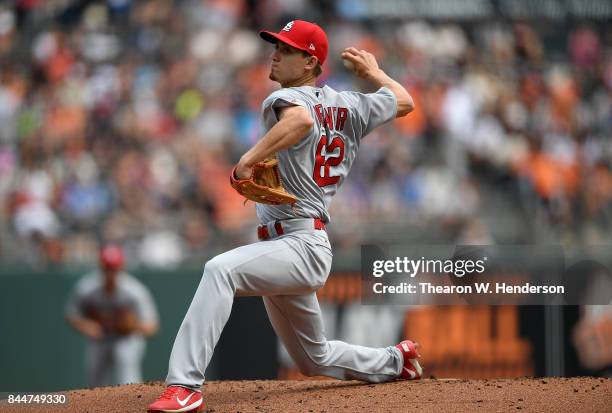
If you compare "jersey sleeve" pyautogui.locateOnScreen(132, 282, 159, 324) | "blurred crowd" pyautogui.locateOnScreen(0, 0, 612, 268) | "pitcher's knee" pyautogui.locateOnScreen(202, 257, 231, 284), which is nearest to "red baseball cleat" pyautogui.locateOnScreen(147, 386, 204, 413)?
"pitcher's knee" pyautogui.locateOnScreen(202, 257, 231, 284)

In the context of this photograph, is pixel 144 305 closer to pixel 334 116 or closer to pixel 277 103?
pixel 334 116

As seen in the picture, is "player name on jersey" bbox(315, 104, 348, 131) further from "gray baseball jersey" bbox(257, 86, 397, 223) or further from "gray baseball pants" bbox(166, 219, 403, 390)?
"gray baseball pants" bbox(166, 219, 403, 390)

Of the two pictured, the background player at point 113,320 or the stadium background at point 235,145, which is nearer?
the background player at point 113,320

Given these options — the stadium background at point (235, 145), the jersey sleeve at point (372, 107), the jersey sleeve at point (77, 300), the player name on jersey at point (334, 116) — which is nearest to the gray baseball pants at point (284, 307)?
the player name on jersey at point (334, 116)

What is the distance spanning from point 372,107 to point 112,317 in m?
4.18

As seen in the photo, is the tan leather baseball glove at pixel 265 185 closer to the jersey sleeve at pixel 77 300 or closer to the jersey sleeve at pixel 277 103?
the jersey sleeve at pixel 277 103

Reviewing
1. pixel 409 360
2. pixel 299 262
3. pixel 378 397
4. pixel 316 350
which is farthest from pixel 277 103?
pixel 409 360

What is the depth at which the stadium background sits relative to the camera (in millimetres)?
7793

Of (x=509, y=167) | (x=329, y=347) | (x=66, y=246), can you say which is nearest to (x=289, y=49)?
(x=329, y=347)

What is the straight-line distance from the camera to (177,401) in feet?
12.0

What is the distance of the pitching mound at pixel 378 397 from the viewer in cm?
400

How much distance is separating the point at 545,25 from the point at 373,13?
6.38ft

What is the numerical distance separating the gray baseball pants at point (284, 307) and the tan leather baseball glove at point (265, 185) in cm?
20

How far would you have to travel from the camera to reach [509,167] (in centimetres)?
1003
